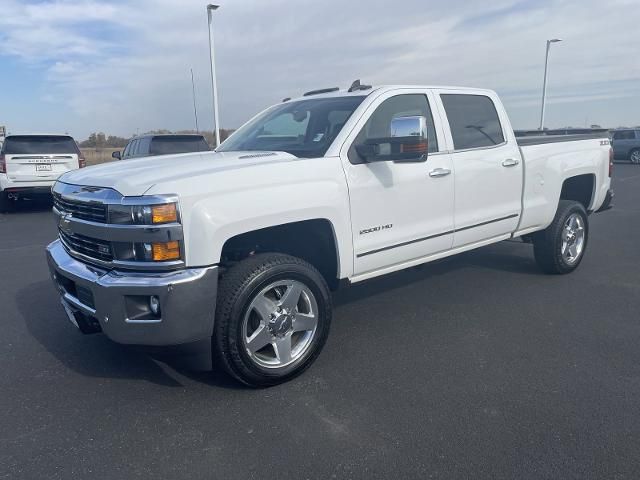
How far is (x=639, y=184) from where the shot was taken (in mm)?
15562

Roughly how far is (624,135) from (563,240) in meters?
22.6

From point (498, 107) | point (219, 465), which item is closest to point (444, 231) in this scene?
point (498, 107)

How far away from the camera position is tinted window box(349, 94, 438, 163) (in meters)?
3.86

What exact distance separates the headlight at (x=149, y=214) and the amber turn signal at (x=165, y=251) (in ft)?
0.41

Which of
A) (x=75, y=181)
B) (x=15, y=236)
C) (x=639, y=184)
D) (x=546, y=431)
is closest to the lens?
(x=546, y=431)

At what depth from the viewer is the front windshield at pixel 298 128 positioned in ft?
12.8

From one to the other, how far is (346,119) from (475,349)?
2.00 meters

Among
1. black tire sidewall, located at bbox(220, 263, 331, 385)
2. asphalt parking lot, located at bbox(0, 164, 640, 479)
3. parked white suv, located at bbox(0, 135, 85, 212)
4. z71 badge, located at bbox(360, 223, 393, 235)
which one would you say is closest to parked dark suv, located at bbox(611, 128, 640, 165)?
asphalt parking lot, located at bbox(0, 164, 640, 479)

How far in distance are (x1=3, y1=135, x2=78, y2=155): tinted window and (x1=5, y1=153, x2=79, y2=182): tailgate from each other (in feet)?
0.65

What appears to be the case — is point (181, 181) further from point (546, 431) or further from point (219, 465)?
point (546, 431)

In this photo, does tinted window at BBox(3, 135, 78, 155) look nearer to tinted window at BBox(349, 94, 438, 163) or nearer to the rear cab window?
tinted window at BBox(349, 94, 438, 163)

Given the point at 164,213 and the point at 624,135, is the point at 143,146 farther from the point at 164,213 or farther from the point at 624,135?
the point at 624,135

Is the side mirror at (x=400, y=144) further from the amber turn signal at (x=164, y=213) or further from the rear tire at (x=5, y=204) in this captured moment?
the rear tire at (x=5, y=204)

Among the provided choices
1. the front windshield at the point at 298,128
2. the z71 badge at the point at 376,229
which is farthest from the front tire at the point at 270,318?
the front windshield at the point at 298,128
